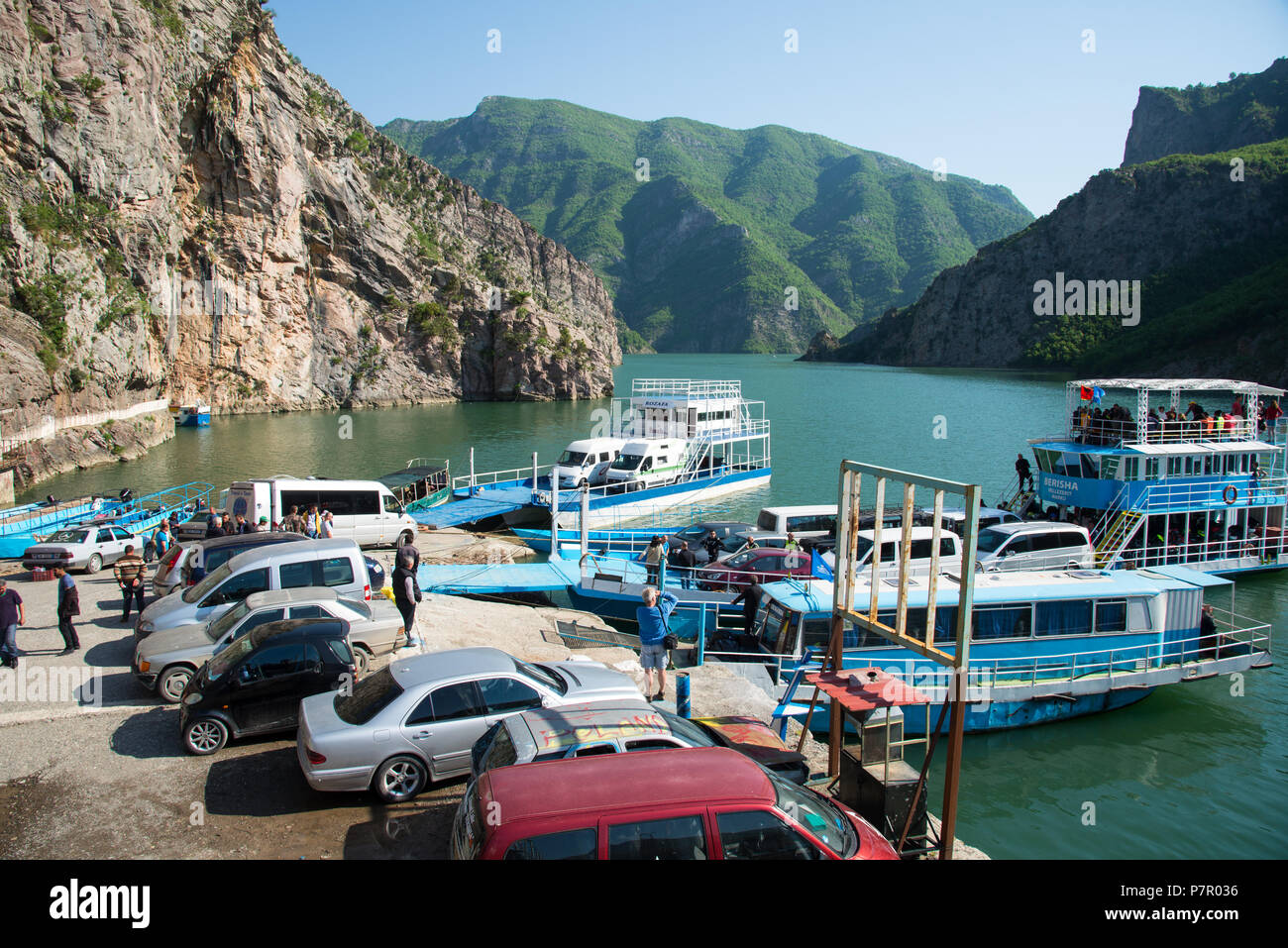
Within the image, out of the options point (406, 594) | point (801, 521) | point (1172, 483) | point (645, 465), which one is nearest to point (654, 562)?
point (801, 521)

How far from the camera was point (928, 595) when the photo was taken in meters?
8.72

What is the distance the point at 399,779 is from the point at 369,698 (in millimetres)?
996

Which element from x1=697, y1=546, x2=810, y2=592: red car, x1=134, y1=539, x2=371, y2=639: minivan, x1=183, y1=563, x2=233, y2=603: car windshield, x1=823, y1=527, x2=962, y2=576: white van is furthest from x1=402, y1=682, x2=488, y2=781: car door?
x1=823, y1=527, x2=962, y2=576: white van

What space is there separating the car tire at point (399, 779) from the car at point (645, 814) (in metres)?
2.59

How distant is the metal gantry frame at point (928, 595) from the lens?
23.7ft

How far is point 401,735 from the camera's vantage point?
9.03m

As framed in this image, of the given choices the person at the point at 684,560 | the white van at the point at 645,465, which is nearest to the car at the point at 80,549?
the person at the point at 684,560

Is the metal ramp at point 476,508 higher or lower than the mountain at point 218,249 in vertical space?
lower

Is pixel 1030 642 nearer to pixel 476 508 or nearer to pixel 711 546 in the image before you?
pixel 711 546

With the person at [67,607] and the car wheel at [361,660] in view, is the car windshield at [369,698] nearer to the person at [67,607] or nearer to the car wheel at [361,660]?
the car wheel at [361,660]

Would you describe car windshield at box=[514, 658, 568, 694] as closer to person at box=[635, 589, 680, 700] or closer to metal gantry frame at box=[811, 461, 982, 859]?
person at box=[635, 589, 680, 700]
